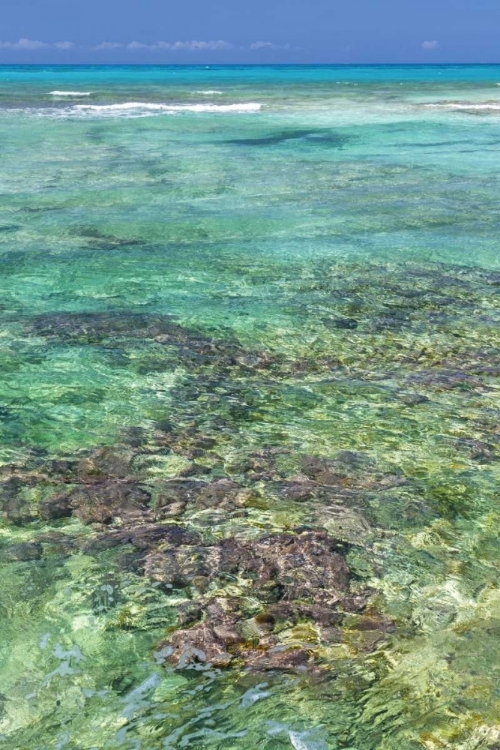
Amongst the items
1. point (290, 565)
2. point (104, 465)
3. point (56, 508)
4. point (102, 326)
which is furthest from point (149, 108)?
point (290, 565)

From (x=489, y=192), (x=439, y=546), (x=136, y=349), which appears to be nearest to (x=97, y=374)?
(x=136, y=349)

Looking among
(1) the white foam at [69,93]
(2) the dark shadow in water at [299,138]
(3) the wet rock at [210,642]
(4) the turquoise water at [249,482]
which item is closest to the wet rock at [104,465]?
(4) the turquoise water at [249,482]

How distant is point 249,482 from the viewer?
5.20 m

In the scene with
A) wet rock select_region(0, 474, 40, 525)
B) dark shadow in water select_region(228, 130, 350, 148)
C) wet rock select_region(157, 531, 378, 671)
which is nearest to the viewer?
wet rock select_region(157, 531, 378, 671)

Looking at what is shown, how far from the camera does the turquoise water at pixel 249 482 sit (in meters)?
3.38

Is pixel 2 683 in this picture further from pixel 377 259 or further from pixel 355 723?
pixel 377 259

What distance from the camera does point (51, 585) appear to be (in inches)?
163

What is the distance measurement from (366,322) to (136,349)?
2.39 metres

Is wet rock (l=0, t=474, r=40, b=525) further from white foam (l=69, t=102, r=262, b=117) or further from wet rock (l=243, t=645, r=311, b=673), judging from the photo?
white foam (l=69, t=102, r=262, b=117)

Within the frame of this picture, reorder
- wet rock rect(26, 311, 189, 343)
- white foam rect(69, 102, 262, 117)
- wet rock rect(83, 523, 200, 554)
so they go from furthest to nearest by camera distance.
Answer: white foam rect(69, 102, 262, 117) → wet rock rect(26, 311, 189, 343) → wet rock rect(83, 523, 200, 554)

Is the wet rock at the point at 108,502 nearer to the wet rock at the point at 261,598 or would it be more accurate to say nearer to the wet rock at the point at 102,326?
the wet rock at the point at 261,598

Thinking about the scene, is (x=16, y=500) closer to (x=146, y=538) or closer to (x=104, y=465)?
(x=104, y=465)

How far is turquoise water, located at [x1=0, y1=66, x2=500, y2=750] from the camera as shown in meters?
3.38

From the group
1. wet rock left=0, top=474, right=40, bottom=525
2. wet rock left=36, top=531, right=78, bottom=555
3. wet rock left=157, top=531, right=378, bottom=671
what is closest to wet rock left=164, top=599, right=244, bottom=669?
wet rock left=157, top=531, right=378, bottom=671
